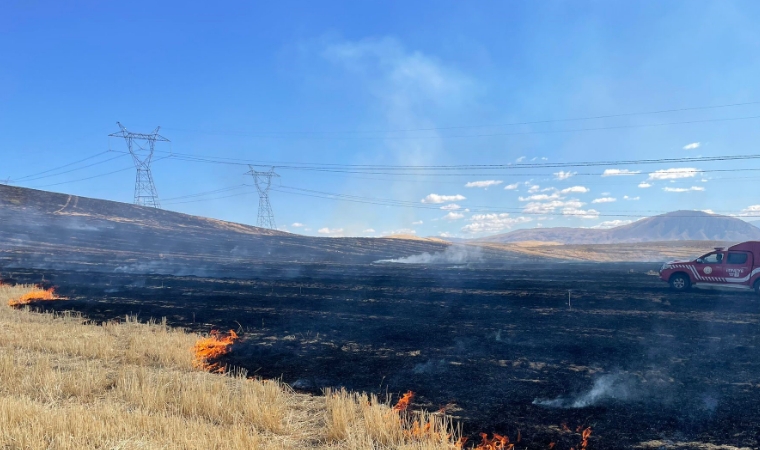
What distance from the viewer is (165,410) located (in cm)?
712

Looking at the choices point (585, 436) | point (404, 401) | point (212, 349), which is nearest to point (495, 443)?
point (585, 436)

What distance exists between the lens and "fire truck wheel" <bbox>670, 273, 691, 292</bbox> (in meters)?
21.3

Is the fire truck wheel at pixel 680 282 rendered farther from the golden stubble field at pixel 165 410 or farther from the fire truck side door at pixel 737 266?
the golden stubble field at pixel 165 410

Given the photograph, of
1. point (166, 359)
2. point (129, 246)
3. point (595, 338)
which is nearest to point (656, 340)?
point (595, 338)

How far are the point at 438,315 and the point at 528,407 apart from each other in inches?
344

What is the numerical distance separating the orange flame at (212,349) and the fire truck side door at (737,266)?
21.3m

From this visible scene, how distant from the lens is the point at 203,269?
4003 centimetres

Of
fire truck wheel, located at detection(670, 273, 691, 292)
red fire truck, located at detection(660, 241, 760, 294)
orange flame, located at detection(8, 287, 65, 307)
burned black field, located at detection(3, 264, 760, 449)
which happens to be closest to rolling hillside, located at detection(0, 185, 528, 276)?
orange flame, located at detection(8, 287, 65, 307)

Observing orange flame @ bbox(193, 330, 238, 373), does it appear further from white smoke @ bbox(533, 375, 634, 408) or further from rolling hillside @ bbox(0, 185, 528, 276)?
rolling hillside @ bbox(0, 185, 528, 276)

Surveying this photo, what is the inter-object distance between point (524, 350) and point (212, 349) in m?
8.63

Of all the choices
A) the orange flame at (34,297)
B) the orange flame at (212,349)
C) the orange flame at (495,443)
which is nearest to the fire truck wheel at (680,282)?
the orange flame at (495,443)

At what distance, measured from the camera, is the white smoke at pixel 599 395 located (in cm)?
833

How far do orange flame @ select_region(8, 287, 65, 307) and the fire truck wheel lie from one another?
97.6 ft

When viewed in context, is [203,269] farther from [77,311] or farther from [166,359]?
[166,359]
